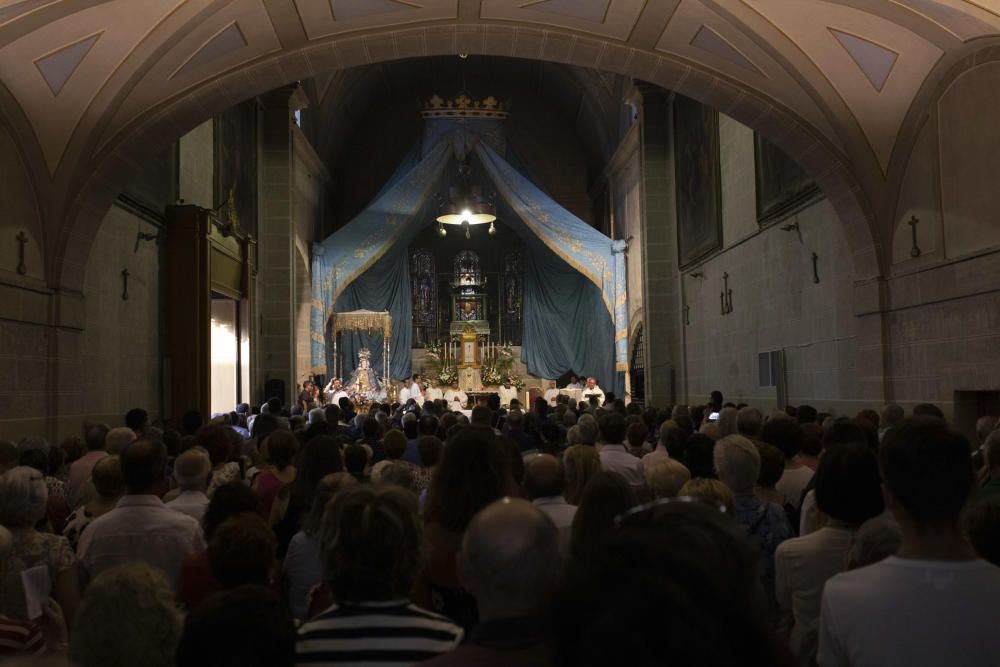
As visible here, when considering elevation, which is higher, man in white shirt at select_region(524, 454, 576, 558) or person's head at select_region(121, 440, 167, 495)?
person's head at select_region(121, 440, 167, 495)

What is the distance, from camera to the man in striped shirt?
206 cm

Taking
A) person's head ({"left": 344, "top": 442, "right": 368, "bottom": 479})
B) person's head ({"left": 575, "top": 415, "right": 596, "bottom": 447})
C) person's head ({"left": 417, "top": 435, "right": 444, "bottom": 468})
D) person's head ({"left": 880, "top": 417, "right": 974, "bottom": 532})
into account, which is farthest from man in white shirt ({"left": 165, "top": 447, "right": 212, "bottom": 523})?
person's head ({"left": 575, "top": 415, "right": 596, "bottom": 447})

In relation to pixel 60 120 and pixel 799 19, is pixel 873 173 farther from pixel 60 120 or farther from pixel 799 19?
pixel 60 120

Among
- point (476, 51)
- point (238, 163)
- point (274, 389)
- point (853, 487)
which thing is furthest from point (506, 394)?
point (853, 487)

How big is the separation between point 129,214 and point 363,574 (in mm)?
10642

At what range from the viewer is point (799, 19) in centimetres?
934

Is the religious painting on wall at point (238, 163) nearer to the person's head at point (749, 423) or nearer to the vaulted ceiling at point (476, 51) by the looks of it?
the vaulted ceiling at point (476, 51)

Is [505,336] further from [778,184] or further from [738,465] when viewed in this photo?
[738,465]

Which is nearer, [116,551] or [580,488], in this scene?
[116,551]

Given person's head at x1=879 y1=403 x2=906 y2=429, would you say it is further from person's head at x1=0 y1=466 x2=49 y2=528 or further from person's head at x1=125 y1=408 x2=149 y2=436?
person's head at x1=125 y1=408 x2=149 y2=436

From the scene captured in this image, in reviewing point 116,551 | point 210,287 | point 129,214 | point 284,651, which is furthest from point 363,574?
point 210,287

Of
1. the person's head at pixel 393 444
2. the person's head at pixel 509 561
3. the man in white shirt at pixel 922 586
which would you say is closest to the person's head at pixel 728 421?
the person's head at pixel 393 444

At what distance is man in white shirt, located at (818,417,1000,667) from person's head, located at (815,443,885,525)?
0.80 metres

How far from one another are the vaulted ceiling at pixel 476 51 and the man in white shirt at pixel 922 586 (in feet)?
24.2
